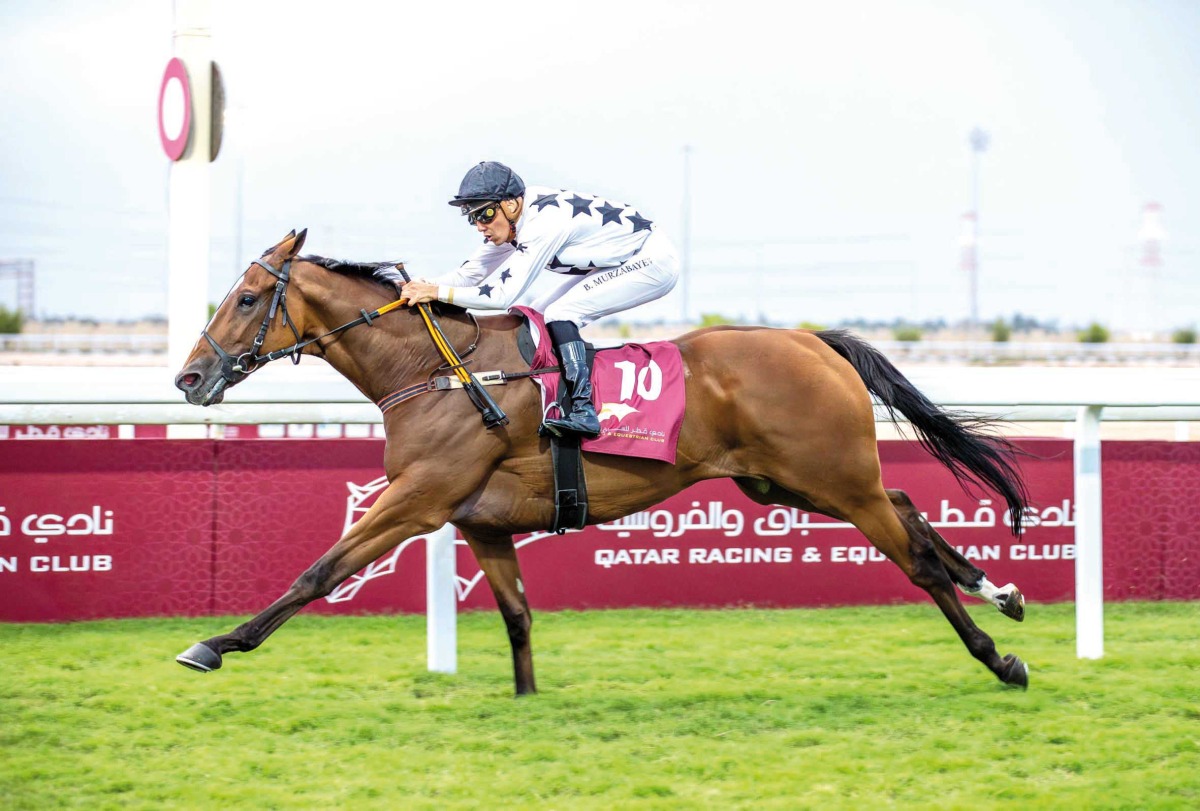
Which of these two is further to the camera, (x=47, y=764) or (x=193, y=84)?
(x=193, y=84)

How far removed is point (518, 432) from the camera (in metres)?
4.32

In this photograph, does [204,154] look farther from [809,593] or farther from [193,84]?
[809,593]

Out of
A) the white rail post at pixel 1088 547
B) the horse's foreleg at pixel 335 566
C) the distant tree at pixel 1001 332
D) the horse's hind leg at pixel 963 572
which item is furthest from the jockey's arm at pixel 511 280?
the distant tree at pixel 1001 332

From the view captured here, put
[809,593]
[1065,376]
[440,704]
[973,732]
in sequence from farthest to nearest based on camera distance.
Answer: [809,593], [1065,376], [440,704], [973,732]

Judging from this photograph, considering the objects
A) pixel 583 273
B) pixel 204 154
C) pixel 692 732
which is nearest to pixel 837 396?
pixel 583 273

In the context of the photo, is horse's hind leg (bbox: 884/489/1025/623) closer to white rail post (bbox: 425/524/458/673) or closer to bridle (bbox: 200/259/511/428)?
bridle (bbox: 200/259/511/428)

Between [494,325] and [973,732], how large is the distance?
83.1 inches

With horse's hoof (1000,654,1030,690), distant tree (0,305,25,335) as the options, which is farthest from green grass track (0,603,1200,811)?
distant tree (0,305,25,335)

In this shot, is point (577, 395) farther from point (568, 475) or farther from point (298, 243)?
point (298, 243)

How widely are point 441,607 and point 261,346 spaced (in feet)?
3.97

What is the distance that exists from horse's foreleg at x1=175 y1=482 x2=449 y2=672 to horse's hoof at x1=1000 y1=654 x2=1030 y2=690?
6.80 feet

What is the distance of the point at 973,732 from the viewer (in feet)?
13.1

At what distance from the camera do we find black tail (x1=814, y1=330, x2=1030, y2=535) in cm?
480

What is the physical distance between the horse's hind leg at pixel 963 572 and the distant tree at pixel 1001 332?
132 feet
